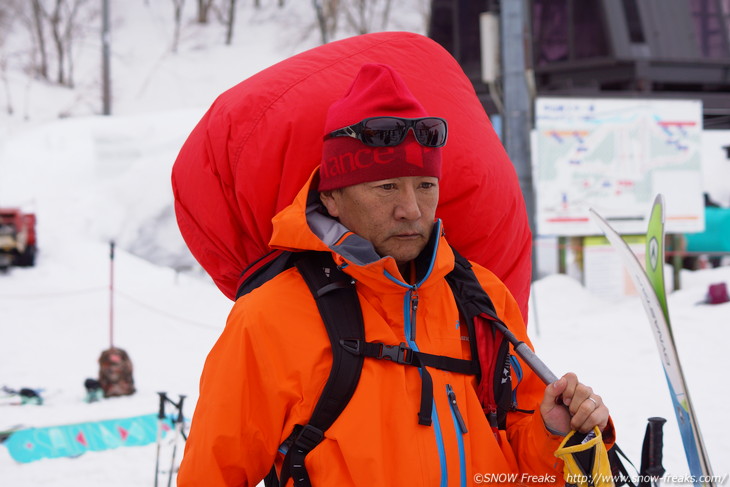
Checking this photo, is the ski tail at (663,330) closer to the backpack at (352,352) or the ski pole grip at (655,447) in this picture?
the ski pole grip at (655,447)

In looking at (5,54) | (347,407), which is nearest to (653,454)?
(347,407)

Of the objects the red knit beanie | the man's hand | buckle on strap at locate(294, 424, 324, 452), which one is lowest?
buckle on strap at locate(294, 424, 324, 452)

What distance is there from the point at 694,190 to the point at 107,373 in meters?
6.99

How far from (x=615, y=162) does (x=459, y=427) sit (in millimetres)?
7268

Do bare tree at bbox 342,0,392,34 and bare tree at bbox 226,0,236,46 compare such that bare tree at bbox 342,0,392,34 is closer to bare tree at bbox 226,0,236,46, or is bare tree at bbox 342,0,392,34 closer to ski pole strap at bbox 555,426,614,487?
bare tree at bbox 226,0,236,46

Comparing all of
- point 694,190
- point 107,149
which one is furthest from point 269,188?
point 107,149

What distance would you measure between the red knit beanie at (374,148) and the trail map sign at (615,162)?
636cm

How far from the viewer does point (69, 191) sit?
14922 millimetres

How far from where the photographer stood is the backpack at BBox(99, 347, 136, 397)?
572 cm

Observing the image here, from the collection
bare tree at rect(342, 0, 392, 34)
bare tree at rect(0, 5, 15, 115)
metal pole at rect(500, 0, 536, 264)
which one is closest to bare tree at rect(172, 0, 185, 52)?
bare tree at rect(0, 5, 15, 115)

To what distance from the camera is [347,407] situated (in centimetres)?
160

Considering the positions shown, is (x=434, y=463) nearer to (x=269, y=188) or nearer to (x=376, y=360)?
(x=376, y=360)

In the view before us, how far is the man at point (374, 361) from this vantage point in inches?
62.8

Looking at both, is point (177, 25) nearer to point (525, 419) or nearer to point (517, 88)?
point (517, 88)
